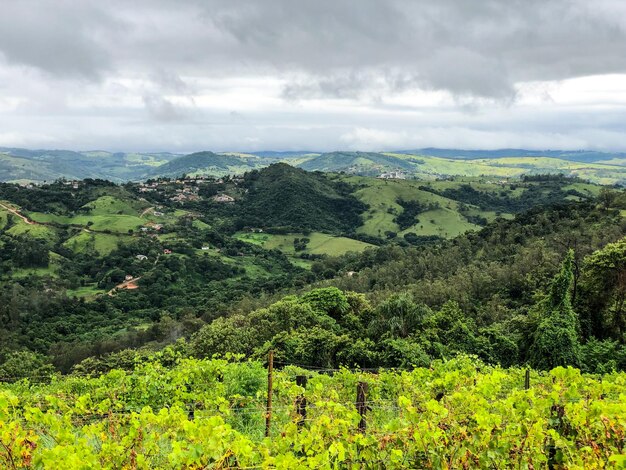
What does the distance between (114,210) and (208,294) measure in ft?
227

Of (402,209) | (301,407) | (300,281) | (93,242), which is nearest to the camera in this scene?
(301,407)

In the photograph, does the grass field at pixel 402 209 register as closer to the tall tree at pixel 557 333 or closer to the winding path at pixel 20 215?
the winding path at pixel 20 215

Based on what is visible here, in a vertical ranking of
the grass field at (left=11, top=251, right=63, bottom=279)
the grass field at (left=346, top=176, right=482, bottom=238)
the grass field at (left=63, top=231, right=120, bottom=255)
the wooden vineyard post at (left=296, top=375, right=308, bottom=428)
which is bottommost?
the grass field at (left=11, top=251, right=63, bottom=279)

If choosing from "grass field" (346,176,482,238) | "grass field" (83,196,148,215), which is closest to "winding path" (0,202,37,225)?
"grass field" (83,196,148,215)

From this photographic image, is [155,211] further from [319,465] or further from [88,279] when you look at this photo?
[319,465]

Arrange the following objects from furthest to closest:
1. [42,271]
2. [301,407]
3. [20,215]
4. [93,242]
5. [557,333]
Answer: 1. [20,215]
2. [93,242]
3. [42,271]
4. [557,333]
5. [301,407]

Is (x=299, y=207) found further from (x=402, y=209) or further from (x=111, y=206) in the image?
(x=111, y=206)

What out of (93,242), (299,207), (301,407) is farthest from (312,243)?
(301,407)

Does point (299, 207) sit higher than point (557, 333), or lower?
lower

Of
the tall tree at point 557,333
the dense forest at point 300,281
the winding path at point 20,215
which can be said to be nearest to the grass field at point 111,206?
Answer: the dense forest at point 300,281

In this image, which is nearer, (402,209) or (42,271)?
(42,271)

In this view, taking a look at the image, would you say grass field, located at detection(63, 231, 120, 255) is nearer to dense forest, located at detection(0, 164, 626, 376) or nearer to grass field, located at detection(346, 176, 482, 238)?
dense forest, located at detection(0, 164, 626, 376)

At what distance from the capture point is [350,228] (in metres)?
173

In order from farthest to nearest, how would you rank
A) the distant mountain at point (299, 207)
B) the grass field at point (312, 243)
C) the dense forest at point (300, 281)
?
the distant mountain at point (299, 207), the grass field at point (312, 243), the dense forest at point (300, 281)
